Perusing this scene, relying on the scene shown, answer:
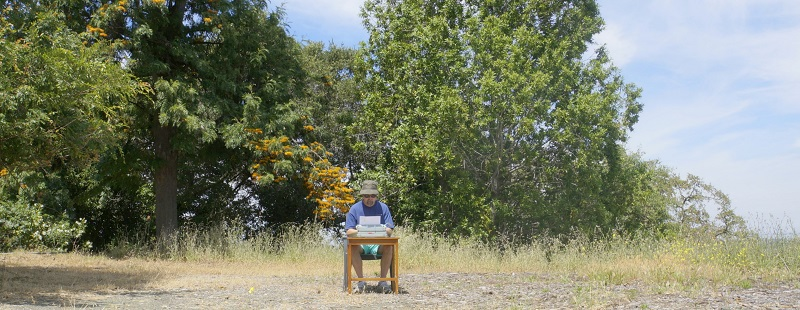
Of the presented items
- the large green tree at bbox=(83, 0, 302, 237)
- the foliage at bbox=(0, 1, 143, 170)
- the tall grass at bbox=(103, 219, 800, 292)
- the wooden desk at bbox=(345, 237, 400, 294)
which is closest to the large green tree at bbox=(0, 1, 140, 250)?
the foliage at bbox=(0, 1, 143, 170)

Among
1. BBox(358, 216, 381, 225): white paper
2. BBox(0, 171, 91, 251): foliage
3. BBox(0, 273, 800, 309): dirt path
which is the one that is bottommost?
BBox(0, 273, 800, 309): dirt path

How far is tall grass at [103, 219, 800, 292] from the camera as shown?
35.3 ft

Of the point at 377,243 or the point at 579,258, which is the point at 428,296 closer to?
the point at 377,243

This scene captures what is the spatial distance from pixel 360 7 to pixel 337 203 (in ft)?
23.6

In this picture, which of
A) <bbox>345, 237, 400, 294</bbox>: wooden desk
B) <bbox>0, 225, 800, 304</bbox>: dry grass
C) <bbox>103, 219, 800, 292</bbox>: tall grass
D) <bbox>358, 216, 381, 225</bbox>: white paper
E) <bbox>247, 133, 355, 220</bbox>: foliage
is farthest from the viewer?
<bbox>247, 133, 355, 220</bbox>: foliage

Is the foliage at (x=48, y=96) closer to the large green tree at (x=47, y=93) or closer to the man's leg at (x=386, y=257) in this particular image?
the large green tree at (x=47, y=93)

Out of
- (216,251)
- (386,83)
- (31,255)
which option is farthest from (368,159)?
(31,255)

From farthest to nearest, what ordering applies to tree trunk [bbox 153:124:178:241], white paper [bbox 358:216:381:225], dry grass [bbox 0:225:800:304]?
tree trunk [bbox 153:124:178:241] → dry grass [bbox 0:225:800:304] → white paper [bbox 358:216:381:225]

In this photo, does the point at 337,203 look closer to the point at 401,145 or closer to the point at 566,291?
the point at 401,145

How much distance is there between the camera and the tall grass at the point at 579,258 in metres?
10.8

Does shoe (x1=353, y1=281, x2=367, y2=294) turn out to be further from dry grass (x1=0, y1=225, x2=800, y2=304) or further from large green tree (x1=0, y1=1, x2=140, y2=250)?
large green tree (x1=0, y1=1, x2=140, y2=250)

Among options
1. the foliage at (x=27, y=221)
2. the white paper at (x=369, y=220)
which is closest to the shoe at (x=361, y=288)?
the white paper at (x=369, y=220)

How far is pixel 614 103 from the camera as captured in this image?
20.6 meters

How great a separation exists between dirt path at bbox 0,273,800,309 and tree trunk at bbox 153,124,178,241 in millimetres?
8261
